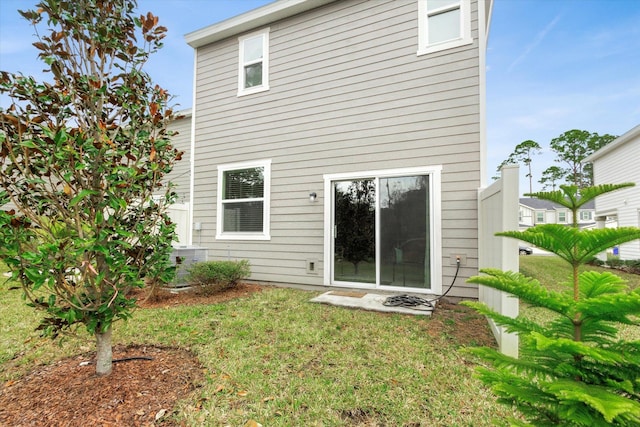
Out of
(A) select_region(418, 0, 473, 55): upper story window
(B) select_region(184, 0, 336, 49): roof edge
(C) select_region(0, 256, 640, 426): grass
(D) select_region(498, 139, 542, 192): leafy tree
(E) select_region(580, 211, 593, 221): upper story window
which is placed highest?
(D) select_region(498, 139, 542, 192): leafy tree

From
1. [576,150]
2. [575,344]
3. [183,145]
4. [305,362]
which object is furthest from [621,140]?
[576,150]

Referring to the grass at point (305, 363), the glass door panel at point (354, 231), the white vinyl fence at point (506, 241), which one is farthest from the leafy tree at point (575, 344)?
the glass door panel at point (354, 231)

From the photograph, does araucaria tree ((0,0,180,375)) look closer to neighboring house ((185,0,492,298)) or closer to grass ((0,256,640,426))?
grass ((0,256,640,426))

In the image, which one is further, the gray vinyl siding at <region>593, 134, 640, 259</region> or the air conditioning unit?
the gray vinyl siding at <region>593, 134, 640, 259</region>

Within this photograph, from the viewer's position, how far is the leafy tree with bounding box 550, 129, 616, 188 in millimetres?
27484

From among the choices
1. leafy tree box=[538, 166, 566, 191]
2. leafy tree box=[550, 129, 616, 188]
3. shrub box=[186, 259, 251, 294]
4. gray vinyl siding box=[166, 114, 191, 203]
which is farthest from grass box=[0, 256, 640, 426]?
leafy tree box=[538, 166, 566, 191]

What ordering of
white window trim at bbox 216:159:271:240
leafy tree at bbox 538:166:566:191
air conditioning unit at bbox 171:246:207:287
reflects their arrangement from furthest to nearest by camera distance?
leafy tree at bbox 538:166:566:191 < white window trim at bbox 216:159:271:240 < air conditioning unit at bbox 171:246:207:287

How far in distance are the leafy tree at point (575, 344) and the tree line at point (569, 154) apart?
31.4 metres

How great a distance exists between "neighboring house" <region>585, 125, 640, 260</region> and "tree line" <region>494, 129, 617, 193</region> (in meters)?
14.5

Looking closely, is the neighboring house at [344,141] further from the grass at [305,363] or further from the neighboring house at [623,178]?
the neighboring house at [623,178]

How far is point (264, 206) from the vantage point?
6.20 meters

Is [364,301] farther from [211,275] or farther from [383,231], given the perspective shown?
[211,275]

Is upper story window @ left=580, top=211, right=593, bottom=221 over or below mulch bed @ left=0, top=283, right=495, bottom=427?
over

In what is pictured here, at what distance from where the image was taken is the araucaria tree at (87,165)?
6.06 feet
